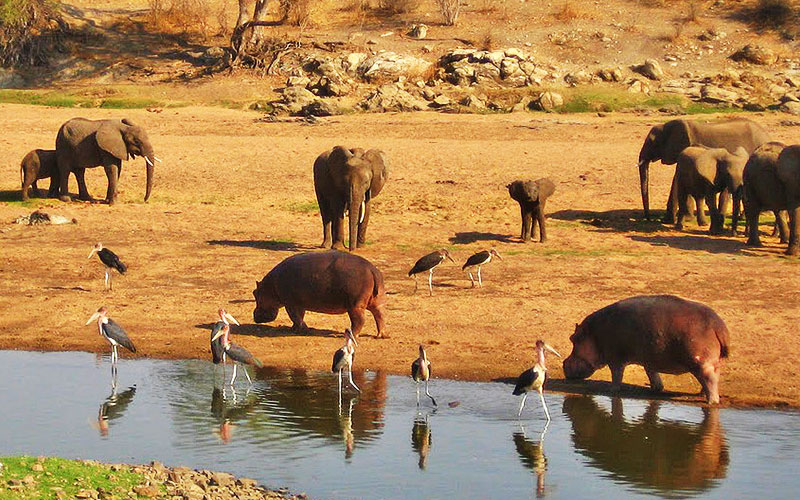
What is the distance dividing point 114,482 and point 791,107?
100.0 ft

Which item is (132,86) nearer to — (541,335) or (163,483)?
(541,335)

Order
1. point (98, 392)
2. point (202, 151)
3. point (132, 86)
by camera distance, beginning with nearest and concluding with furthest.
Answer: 1. point (98, 392)
2. point (202, 151)
3. point (132, 86)

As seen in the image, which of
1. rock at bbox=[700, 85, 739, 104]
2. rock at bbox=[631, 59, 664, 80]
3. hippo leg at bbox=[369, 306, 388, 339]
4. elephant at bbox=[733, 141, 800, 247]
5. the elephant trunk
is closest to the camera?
hippo leg at bbox=[369, 306, 388, 339]

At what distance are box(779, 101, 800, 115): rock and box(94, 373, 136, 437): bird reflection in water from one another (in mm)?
26596

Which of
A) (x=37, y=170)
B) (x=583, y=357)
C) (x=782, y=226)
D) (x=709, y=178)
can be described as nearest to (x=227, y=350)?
(x=583, y=357)

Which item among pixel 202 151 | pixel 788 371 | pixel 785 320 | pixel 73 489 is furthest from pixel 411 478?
pixel 202 151

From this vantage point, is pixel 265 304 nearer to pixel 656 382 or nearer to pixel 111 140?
pixel 656 382

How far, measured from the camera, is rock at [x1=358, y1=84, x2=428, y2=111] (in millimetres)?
38531

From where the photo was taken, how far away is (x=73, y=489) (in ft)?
33.1

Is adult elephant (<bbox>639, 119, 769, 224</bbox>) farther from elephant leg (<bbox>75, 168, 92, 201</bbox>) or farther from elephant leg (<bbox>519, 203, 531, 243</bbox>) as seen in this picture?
elephant leg (<bbox>75, 168, 92, 201</bbox>)

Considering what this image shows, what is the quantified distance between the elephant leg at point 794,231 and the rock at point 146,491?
14859 millimetres

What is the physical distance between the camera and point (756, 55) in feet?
142

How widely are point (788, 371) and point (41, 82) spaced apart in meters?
35.4

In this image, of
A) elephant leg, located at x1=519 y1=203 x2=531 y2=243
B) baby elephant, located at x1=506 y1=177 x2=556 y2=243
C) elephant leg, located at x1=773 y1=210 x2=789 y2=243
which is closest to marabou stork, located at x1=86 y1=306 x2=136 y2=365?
baby elephant, located at x1=506 y1=177 x2=556 y2=243
